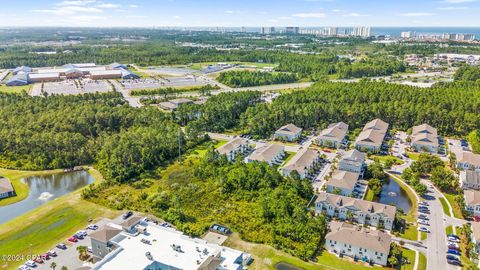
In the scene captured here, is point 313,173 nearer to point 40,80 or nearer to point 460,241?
point 460,241

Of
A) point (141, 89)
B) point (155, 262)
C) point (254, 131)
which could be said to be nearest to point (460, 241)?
point (155, 262)

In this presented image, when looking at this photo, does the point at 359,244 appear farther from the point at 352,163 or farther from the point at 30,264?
A: the point at 30,264

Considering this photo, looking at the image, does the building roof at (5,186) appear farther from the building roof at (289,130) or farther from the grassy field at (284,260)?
the building roof at (289,130)

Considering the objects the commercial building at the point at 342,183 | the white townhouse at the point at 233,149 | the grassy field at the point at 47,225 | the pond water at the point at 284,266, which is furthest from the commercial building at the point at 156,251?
the white townhouse at the point at 233,149

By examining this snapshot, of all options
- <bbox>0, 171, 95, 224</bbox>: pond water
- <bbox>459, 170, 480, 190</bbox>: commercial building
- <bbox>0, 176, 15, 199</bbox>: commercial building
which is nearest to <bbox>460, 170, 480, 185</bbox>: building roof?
<bbox>459, 170, 480, 190</bbox>: commercial building

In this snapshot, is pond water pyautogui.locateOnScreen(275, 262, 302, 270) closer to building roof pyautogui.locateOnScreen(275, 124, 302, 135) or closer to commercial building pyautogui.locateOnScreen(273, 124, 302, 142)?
commercial building pyautogui.locateOnScreen(273, 124, 302, 142)

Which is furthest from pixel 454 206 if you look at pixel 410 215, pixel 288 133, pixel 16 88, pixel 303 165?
pixel 16 88

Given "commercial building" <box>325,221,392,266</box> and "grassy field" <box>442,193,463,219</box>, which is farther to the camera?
"grassy field" <box>442,193,463,219</box>
